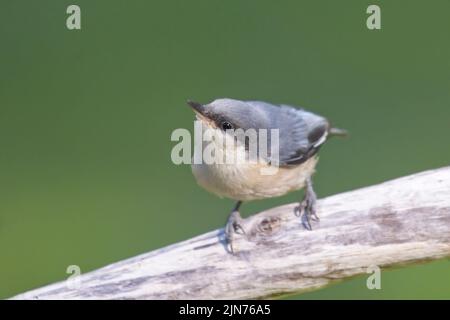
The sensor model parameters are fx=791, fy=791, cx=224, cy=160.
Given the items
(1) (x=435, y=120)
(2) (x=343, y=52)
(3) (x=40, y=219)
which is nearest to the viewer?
(3) (x=40, y=219)

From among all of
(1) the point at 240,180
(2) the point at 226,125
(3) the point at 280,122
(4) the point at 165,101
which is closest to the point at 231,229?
(1) the point at 240,180

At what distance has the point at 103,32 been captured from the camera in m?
4.50

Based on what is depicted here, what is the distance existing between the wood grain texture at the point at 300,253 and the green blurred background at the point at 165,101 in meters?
1.29

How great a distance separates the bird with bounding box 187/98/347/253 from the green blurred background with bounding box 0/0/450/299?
1.09m

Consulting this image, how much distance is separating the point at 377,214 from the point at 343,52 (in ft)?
8.46

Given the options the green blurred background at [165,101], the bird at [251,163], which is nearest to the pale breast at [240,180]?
the bird at [251,163]

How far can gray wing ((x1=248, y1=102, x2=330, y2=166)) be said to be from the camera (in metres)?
2.29

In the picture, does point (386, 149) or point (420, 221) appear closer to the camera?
point (420, 221)

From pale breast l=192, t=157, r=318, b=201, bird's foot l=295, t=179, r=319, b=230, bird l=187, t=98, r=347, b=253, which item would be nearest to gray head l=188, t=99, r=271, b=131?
bird l=187, t=98, r=347, b=253

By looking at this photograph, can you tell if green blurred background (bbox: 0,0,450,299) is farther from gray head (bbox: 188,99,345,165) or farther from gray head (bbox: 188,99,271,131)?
gray head (bbox: 188,99,271,131)

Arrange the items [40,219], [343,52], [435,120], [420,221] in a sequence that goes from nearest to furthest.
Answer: [420,221]
[40,219]
[435,120]
[343,52]

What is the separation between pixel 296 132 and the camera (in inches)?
95.1
